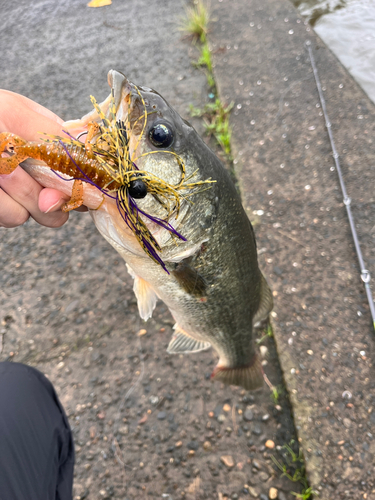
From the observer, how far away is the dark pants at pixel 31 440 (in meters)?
1.38

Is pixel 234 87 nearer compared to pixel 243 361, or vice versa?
pixel 243 361

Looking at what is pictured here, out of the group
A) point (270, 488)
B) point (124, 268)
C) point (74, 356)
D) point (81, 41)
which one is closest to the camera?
point (270, 488)

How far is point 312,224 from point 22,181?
7.51 feet

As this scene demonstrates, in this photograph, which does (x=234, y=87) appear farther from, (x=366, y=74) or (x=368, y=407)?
(x=368, y=407)

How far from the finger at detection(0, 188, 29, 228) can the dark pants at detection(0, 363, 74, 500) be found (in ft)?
3.06

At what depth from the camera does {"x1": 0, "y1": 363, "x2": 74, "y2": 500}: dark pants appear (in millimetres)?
1382

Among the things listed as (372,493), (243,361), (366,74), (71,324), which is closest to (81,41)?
(366,74)

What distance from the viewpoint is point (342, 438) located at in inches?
72.7

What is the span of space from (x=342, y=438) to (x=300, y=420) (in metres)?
0.24

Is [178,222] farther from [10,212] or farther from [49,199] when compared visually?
[10,212]

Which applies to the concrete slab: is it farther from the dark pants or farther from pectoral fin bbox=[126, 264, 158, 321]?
the dark pants

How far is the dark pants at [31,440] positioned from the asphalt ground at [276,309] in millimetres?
417

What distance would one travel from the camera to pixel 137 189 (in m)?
0.99

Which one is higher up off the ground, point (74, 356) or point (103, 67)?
point (103, 67)
